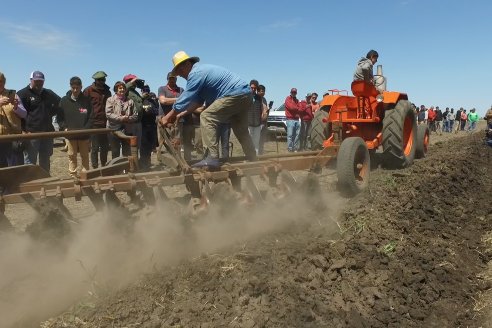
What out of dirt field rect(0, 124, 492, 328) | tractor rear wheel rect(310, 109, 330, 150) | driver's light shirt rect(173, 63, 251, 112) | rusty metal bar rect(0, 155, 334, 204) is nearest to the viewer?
dirt field rect(0, 124, 492, 328)

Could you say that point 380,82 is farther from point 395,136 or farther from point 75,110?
point 75,110

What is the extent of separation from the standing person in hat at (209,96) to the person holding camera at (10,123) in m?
2.58

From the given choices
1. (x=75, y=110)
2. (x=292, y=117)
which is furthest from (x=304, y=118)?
(x=75, y=110)

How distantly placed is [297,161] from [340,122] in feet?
4.68

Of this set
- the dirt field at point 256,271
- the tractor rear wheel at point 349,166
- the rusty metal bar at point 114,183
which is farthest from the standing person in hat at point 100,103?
the tractor rear wheel at point 349,166

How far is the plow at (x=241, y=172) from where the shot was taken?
4066mm

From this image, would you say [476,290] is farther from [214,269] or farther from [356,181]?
[356,181]

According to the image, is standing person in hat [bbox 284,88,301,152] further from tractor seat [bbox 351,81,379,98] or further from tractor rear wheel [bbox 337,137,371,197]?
tractor rear wheel [bbox 337,137,371,197]

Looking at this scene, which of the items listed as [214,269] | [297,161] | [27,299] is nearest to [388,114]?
[297,161]

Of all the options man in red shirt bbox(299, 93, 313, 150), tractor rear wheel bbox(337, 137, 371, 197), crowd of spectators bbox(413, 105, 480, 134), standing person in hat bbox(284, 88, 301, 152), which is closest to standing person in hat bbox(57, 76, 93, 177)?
tractor rear wheel bbox(337, 137, 371, 197)

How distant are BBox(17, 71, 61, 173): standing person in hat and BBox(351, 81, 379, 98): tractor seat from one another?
4769 millimetres

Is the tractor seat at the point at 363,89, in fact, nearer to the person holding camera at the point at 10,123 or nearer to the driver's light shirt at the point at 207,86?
the driver's light shirt at the point at 207,86

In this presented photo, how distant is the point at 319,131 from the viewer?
7660 millimetres

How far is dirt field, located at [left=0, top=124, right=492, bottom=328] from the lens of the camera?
9.82 ft
